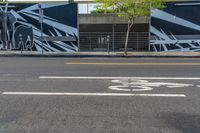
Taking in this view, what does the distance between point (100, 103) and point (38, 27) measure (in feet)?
67.9

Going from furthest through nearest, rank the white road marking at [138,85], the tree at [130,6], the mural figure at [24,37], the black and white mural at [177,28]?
the mural figure at [24,37] → the black and white mural at [177,28] → the tree at [130,6] → the white road marking at [138,85]

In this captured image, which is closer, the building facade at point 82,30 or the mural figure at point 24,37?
the building facade at point 82,30

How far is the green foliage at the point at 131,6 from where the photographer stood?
2286cm

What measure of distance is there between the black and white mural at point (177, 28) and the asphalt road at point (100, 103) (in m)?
14.8

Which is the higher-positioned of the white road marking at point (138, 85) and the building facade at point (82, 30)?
the building facade at point (82, 30)

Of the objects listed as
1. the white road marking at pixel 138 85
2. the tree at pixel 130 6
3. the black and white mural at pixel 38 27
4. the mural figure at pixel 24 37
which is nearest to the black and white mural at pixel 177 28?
the tree at pixel 130 6

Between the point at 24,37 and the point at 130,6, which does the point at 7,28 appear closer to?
the point at 24,37

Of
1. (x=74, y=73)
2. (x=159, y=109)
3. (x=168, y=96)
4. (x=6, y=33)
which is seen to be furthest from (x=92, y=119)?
(x=6, y=33)

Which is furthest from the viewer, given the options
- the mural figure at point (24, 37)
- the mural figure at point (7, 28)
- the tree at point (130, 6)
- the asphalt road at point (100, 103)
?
the mural figure at point (7, 28)

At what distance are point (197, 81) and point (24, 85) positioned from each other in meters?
5.12

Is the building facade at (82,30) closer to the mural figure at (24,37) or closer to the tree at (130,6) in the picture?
the mural figure at (24,37)

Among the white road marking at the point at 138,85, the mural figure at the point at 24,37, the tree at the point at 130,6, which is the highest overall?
the tree at the point at 130,6

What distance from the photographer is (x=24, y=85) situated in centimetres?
1001

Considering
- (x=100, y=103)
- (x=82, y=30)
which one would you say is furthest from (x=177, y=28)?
(x=100, y=103)
